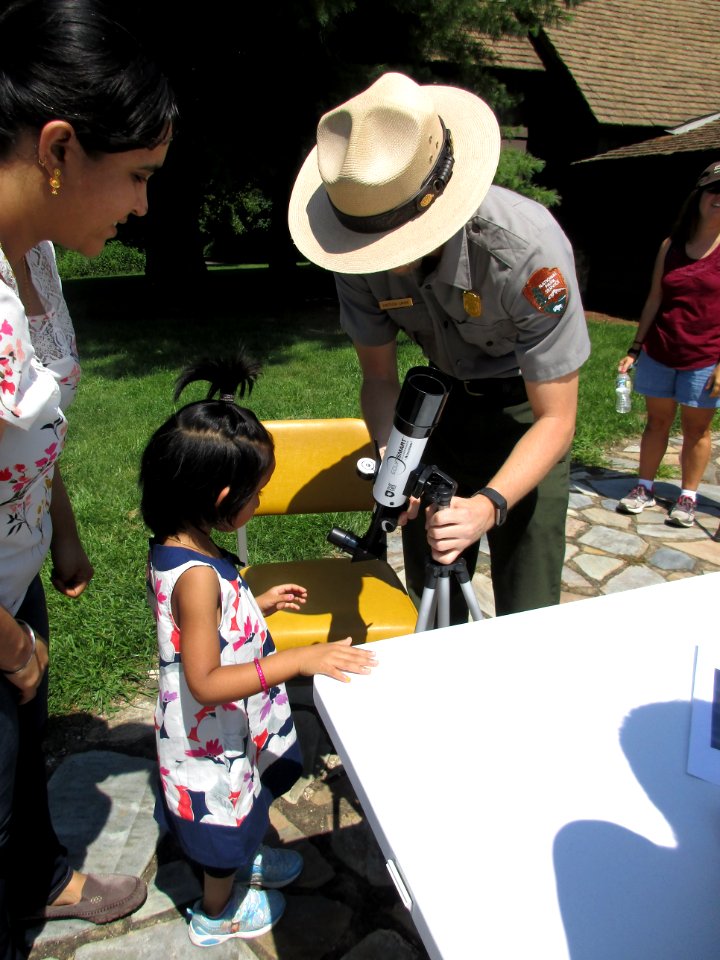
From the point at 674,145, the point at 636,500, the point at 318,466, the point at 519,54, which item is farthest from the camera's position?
the point at 519,54

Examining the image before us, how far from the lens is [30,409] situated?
1.05 metres

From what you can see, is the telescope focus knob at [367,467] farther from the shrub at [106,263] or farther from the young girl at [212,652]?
the shrub at [106,263]

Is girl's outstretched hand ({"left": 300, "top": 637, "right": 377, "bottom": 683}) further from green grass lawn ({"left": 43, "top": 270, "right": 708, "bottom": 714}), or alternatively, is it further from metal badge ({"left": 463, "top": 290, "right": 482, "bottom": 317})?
green grass lawn ({"left": 43, "top": 270, "right": 708, "bottom": 714})

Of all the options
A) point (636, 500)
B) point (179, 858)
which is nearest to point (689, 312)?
point (636, 500)

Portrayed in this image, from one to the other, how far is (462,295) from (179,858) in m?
1.80

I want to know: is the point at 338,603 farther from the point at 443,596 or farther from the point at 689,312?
the point at 689,312

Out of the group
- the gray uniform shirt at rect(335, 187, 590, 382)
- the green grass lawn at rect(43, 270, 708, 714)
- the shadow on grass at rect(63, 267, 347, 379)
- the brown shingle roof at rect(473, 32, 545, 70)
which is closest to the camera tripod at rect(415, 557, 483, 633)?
the gray uniform shirt at rect(335, 187, 590, 382)

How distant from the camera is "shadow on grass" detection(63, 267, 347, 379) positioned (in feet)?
28.4

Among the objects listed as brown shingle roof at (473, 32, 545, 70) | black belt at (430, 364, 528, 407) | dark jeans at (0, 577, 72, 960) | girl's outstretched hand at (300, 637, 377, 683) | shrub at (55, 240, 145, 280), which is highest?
brown shingle roof at (473, 32, 545, 70)

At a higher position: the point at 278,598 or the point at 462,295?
the point at 462,295

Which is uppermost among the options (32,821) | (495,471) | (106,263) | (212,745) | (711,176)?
(711,176)

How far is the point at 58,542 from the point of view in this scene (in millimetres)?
1762

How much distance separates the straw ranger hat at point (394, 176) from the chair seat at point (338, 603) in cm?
104

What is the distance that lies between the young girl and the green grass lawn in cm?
116
